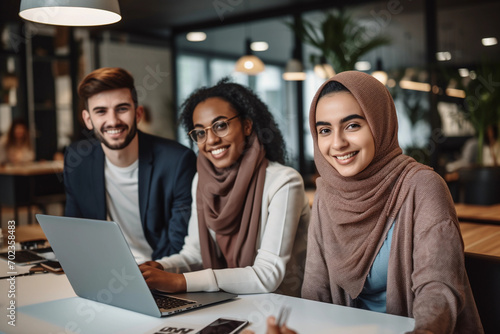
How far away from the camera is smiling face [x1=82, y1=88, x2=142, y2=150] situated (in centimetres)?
224

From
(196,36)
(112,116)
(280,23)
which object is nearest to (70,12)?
(112,116)

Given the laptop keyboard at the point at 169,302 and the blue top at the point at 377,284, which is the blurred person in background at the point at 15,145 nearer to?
the laptop keyboard at the point at 169,302

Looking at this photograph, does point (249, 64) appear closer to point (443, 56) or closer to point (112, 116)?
point (443, 56)

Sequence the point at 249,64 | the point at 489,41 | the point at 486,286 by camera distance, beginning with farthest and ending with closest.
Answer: the point at 249,64 < the point at 489,41 < the point at 486,286

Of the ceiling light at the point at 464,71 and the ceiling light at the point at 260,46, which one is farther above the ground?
the ceiling light at the point at 260,46

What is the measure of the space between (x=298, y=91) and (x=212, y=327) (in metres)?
5.89

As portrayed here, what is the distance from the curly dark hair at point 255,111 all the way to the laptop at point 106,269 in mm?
701

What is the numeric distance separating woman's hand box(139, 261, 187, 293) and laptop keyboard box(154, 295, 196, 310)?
38 mm

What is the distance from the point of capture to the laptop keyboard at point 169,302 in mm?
1412

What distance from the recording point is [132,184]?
2.35m

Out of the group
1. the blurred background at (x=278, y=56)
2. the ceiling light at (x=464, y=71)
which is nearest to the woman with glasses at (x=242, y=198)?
the blurred background at (x=278, y=56)

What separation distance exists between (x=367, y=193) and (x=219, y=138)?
674 millimetres

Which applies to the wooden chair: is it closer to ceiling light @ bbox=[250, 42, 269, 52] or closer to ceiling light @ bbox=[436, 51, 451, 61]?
ceiling light @ bbox=[436, 51, 451, 61]

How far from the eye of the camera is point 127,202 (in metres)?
2.36
